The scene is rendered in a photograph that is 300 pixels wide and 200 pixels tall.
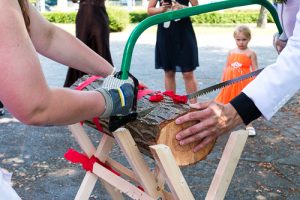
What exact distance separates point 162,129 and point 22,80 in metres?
0.83

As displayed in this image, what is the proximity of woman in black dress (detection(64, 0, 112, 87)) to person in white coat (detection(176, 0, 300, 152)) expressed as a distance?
3567 mm

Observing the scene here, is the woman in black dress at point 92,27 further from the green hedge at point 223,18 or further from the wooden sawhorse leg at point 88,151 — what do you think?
the green hedge at point 223,18

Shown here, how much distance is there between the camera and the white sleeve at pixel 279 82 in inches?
73.9

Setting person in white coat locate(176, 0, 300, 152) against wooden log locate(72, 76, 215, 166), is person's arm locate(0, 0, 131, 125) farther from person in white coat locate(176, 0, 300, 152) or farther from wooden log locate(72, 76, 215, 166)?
person in white coat locate(176, 0, 300, 152)

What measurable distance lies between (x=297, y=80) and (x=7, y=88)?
122 cm

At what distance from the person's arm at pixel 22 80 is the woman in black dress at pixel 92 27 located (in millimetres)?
4015

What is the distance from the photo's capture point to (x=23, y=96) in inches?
50.6

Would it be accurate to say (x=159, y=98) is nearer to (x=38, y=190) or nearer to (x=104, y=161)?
(x=104, y=161)

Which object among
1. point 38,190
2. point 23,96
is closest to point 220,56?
point 38,190

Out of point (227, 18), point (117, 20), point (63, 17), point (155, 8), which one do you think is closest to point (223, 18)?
point (227, 18)

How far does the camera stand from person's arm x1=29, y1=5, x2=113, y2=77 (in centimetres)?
214

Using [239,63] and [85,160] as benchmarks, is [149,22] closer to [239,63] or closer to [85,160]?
[85,160]

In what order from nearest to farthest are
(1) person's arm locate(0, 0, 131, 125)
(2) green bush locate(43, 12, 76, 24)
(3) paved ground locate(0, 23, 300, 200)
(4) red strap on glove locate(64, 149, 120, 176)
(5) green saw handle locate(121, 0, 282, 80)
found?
(1) person's arm locate(0, 0, 131, 125) < (5) green saw handle locate(121, 0, 282, 80) < (4) red strap on glove locate(64, 149, 120, 176) < (3) paved ground locate(0, 23, 300, 200) < (2) green bush locate(43, 12, 76, 24)

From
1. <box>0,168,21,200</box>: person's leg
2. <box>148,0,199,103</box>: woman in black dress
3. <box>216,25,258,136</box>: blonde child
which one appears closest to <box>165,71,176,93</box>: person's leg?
<box>148,0,199,103</box>: woman in black dress
